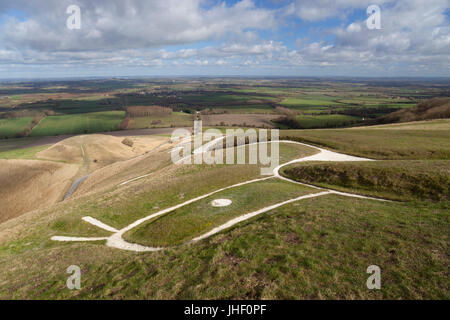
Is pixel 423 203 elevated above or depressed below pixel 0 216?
above

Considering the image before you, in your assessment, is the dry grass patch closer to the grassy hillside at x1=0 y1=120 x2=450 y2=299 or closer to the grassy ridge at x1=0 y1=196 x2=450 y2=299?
the grassy hillside at x1=0 y1=120 x2=450 y2=299

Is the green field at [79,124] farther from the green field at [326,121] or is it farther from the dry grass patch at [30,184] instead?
the green field at [326,121]

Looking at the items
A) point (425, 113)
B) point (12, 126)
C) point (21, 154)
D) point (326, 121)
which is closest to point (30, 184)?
point (21, 154)

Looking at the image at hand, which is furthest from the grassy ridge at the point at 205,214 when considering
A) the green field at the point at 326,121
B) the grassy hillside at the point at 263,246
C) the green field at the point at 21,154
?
the green field at the point at 326,121

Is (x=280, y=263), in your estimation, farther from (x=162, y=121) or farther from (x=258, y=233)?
(x=162, y=121)

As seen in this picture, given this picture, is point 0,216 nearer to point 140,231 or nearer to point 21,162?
point 21,162

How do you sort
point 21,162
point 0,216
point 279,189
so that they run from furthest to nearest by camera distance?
point 21,162 < point 0,216 < point 279,189

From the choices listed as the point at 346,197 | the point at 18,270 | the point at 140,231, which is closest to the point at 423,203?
the point at 346,197
